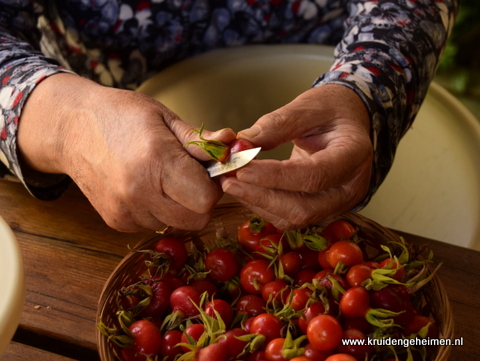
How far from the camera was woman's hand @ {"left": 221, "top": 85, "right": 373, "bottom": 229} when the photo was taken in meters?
0.60

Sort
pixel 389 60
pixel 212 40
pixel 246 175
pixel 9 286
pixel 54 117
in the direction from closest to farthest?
pixel 9 286 < pixel 246 175 < pixel 54 117 < pixel 389 60 < pixel 212 40

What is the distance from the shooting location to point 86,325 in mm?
665

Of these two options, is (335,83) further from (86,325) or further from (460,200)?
(86,325)

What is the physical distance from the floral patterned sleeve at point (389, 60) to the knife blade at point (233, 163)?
0.89 feet

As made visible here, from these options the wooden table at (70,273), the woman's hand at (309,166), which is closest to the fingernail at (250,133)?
the woman's hand at (309,166)

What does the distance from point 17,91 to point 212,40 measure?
1.53 ft

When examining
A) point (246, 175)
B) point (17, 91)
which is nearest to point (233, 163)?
point (246, 175)

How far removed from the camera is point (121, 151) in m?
0.64

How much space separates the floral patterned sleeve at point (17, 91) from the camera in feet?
2.50

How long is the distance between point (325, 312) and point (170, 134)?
0.92ft

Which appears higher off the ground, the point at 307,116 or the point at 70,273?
the point at 307,116

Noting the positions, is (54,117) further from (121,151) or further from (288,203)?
(288,203)

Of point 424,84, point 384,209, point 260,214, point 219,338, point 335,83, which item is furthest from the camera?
point 384,209

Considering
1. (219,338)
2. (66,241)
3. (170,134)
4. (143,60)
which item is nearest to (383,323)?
(219,338)
